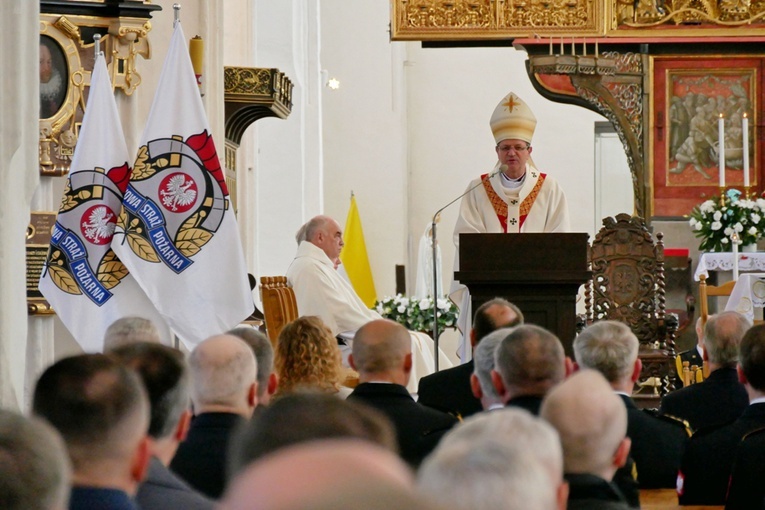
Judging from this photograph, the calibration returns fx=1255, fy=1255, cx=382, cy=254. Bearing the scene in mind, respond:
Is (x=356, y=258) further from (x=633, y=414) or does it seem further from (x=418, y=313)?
(x=633, y=414)

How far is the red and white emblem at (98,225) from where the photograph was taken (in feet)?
20.7

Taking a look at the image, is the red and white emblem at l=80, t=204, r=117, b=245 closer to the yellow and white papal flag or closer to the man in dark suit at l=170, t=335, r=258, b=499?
the man in dark suit at l=170, t=335, r=258, b=499

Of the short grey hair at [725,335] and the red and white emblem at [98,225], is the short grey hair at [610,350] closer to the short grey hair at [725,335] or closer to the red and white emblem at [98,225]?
the short grey hair at [725,335]

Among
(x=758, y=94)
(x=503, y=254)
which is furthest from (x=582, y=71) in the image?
(x=503, y=254)

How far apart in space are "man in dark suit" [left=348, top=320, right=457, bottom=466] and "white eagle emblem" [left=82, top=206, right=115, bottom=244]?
2.18m

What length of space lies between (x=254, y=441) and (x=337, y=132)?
1820 cm

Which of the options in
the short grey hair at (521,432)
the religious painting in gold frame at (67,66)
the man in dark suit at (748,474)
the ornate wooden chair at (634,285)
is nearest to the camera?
the short grey hair at (521,432)

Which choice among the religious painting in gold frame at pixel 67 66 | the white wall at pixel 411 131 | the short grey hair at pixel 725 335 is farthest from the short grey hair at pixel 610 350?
the white wall at pixel 411 131

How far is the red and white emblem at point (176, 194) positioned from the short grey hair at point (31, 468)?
15.2 feet

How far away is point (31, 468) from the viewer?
1729 millimetres

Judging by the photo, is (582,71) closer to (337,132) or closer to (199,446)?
(337,132)

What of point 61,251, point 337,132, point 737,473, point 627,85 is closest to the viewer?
point 737,473

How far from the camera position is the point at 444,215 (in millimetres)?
20141

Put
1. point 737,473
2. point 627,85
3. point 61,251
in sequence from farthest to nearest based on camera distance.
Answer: point 627,85 < point 61,251 < point 737,473
